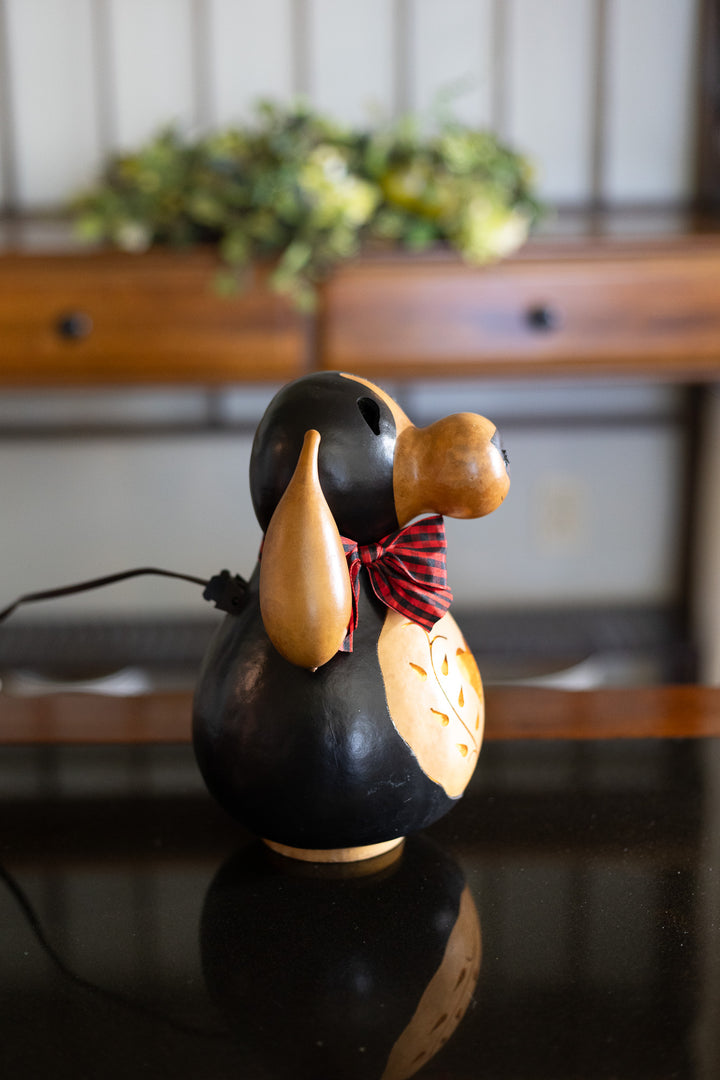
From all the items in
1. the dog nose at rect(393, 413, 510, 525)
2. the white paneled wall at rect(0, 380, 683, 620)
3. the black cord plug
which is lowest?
the white paneled wall at rect(0, 380, 683, 620)

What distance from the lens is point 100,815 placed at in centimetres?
50

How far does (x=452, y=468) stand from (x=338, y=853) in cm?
17

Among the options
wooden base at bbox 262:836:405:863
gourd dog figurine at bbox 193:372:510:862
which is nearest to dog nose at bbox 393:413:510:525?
gourd dog figurine at bbox 193:372:510:862

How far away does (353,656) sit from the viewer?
0.41 metres

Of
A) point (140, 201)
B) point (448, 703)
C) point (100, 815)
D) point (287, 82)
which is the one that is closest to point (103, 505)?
point (140, 201)

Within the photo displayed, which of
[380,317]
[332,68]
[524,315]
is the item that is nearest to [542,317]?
[524,315]

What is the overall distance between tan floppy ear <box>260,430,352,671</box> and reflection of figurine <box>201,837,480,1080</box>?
108 mm

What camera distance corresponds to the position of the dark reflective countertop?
342 millimetres

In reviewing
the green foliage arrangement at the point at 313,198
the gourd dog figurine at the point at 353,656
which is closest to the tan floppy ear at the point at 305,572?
the gourd dog figurine at the point at 353,656

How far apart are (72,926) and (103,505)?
135 cm

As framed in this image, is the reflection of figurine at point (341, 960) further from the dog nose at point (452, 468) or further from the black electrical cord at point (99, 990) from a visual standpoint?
the dog nose at point (452, 468)

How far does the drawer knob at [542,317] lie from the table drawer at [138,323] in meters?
0.27

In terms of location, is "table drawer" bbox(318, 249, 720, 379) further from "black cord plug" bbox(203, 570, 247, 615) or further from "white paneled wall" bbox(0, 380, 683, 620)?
"black cord plug" bbox(203, 570, 247, 615)

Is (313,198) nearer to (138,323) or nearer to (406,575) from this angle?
(138,323)
